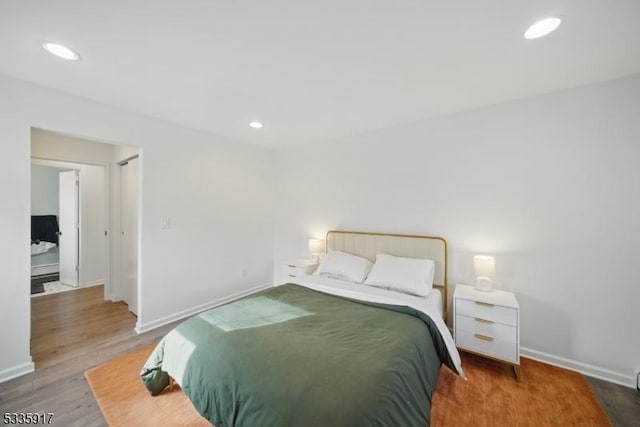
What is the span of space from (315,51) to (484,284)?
8.06 ft

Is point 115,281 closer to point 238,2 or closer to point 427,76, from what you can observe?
point 238,2

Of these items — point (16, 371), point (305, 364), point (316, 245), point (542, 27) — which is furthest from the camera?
point (316, 245)

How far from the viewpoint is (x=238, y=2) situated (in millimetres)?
1256

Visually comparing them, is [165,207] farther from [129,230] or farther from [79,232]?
[79,232]

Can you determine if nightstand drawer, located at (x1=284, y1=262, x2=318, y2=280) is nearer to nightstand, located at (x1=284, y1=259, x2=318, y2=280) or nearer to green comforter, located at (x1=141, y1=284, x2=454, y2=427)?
nightstand, located at (x1=284, y1=259, x2=318, y2=280)

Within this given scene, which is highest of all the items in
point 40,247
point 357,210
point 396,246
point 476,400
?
point 357,210

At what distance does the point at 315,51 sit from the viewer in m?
1.62

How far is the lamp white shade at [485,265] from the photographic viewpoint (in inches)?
88.0

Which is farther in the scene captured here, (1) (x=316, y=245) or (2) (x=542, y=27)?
(1) (x=316, y=245)

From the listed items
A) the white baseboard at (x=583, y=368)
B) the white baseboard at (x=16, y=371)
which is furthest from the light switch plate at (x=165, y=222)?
the white baseboard at (x=583, y=368)

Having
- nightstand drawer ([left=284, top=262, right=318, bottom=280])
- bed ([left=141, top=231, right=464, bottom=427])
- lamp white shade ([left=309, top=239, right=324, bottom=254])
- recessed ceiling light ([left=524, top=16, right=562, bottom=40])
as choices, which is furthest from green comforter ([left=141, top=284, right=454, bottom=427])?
recessed ceiling light ([left=524, top=16, right=562, bottom=40])

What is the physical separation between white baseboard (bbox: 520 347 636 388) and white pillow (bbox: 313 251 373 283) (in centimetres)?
162

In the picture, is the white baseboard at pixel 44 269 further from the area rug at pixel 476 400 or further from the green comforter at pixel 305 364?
the green comforter at pixel 305 364

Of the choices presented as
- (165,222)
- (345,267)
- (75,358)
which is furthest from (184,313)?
(345,267)
